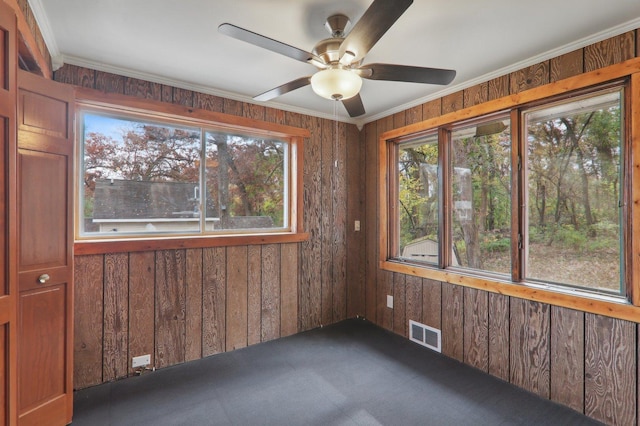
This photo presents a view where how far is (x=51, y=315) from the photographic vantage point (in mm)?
1858

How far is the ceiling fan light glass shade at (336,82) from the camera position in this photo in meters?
1.67

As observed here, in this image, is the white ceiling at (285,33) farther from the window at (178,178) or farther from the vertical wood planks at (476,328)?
the vertical wood planks at (476,328)

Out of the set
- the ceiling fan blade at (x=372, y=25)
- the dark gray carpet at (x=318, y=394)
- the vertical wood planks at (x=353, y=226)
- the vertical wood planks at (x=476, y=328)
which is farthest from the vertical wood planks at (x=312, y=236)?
the ceiling fan blade at (x=372, y=25)

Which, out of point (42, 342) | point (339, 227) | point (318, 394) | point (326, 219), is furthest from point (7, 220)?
point (339, 227)

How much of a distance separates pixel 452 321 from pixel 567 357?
862 mm

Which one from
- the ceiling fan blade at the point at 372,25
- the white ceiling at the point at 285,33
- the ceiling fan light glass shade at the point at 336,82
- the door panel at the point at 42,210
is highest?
the white ceiling at the point at 285,33

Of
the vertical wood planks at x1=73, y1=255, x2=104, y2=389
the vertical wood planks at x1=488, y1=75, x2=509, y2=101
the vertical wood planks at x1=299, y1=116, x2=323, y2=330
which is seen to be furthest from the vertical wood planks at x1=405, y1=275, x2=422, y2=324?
the vertical wood planks at x1=73, y1=255, x2=104, y2=389

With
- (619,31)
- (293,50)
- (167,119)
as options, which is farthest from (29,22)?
(619,31)

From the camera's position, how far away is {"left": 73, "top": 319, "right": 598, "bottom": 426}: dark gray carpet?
6.66ft

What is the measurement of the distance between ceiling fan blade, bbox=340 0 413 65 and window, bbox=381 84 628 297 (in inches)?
62.7

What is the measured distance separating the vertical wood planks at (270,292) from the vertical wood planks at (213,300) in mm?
413

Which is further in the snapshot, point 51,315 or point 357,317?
point 357,317

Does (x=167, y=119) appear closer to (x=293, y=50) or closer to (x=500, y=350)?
(x=293, y=50)

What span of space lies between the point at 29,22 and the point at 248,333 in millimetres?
2775
